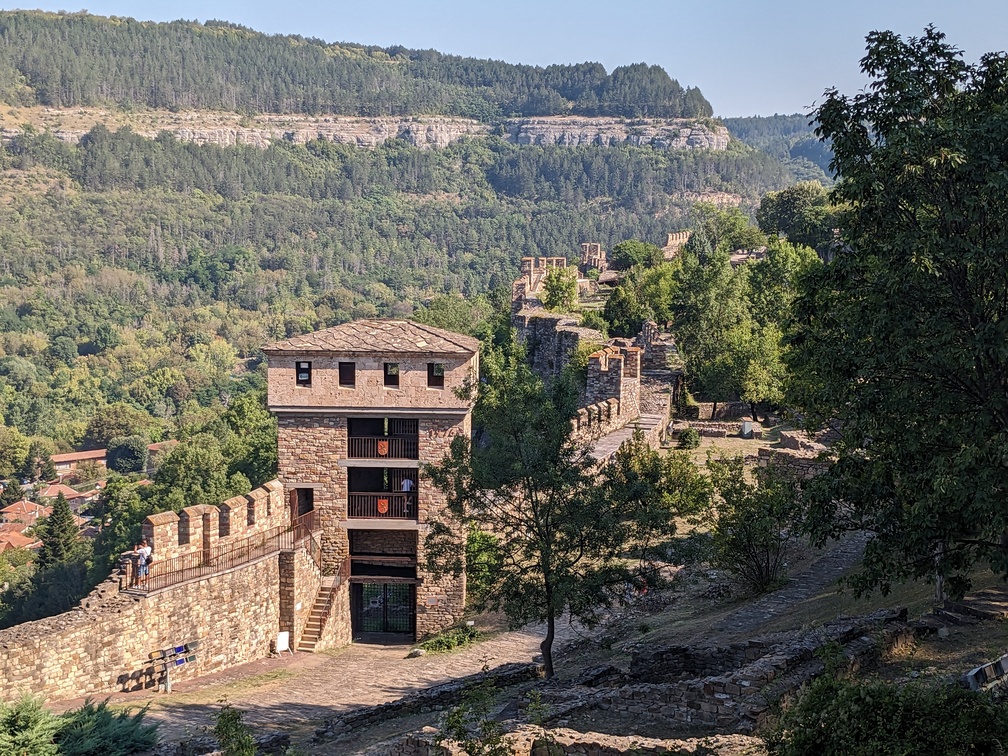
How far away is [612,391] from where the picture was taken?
31.0 m

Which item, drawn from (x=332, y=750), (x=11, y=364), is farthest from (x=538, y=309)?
(x=11, y=364)

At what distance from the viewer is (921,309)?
11906 mm

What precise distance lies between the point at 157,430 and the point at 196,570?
93.7 meters

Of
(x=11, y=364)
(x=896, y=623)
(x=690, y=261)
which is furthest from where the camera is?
(x=11, y=364)

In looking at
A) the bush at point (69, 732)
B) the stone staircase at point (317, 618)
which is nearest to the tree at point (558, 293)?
the stone staircase at point (317, 618)

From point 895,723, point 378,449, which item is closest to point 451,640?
point 378,449

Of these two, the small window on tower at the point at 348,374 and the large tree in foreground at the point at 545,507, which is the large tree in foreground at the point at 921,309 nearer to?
the large tree in foreground at the point at 545,507

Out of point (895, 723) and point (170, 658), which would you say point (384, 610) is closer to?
point (170, 658)

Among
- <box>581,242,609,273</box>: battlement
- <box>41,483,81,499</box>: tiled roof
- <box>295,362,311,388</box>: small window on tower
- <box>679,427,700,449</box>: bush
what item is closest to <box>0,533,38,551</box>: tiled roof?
<box>41,483,81,499</box>: tiled roof

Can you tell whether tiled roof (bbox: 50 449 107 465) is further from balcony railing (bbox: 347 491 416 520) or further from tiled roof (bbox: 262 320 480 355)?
tiled roof (bbox: 262 320 480 355)

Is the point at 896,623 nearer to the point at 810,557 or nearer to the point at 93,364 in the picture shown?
the point at 810,557

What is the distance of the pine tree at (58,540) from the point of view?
5875cm

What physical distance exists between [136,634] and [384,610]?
279 inches

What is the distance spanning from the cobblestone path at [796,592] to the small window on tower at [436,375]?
7.46 meters
